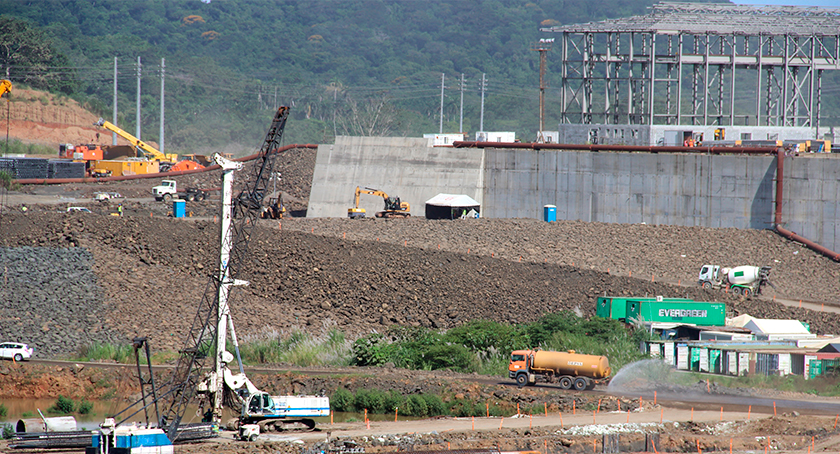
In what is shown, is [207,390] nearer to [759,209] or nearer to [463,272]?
[463,272]

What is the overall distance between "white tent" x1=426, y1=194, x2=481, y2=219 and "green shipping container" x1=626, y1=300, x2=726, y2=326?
966 inches

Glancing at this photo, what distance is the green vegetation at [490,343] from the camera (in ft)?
123

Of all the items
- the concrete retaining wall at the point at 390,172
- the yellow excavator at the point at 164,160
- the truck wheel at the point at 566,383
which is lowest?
the truck wheel at the point at 566,383

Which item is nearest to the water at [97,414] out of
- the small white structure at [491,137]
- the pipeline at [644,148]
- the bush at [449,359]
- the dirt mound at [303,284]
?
the dirt mound at [303,284]

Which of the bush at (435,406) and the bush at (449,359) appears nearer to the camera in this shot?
the bush at (435,406)

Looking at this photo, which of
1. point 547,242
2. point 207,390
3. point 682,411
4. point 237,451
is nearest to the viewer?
point 237,451

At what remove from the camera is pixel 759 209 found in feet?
190

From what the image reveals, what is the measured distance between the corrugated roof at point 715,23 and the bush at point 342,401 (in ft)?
168

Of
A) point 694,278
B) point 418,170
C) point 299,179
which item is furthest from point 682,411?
point 299,179

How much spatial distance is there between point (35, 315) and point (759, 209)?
140ft

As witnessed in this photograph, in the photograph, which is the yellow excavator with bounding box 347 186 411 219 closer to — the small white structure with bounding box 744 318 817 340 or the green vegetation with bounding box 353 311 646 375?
the green vegetation with bounding box 353 311 646 375

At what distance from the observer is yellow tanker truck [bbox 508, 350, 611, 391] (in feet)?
108

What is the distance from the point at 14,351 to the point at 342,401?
13.4 m

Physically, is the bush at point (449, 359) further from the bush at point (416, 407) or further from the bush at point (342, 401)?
the bush at point (416, 407)
